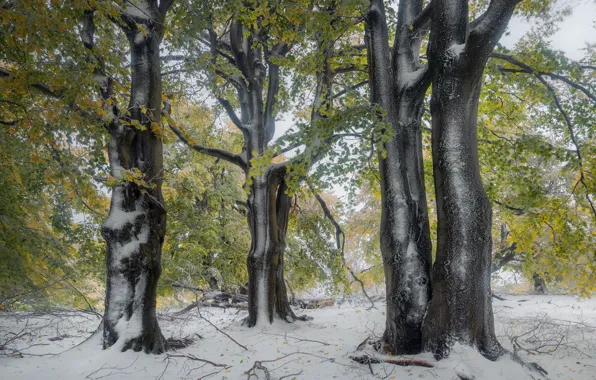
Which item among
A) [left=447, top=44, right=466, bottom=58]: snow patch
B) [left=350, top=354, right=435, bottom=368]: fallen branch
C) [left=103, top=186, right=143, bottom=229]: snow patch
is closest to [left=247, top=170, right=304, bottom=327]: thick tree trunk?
[left=103, top=186, right=143, bottom=229]: snow patch

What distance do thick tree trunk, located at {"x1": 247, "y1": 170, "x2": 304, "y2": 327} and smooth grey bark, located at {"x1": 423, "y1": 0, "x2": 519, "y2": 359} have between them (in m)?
3.57

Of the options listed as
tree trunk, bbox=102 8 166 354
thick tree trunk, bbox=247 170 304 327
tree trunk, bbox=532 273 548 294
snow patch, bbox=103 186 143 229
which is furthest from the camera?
tree trunk, bbox=532 273 548 294

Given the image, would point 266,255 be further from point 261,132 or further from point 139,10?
point 139,10

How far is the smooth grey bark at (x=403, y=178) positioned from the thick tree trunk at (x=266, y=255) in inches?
116

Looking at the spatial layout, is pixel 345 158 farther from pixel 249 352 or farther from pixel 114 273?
pixel 114 273

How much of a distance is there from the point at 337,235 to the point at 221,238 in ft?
17.0

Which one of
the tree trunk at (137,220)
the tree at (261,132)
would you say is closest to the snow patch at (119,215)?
the tree trunk at (137,220)

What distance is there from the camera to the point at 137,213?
4805mm

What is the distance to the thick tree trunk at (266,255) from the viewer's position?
6504 mm

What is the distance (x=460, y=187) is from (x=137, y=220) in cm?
433

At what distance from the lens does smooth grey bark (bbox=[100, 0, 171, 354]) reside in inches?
173

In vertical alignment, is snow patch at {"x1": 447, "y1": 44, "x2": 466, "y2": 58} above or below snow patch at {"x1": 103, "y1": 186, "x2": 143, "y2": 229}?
above

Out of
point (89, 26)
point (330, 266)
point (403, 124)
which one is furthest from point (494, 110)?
point (89, 26)

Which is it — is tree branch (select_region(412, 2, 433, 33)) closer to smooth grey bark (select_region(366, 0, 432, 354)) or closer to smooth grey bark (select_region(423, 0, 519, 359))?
smooth grey bark (select_region(366, 0, 432, 354))
